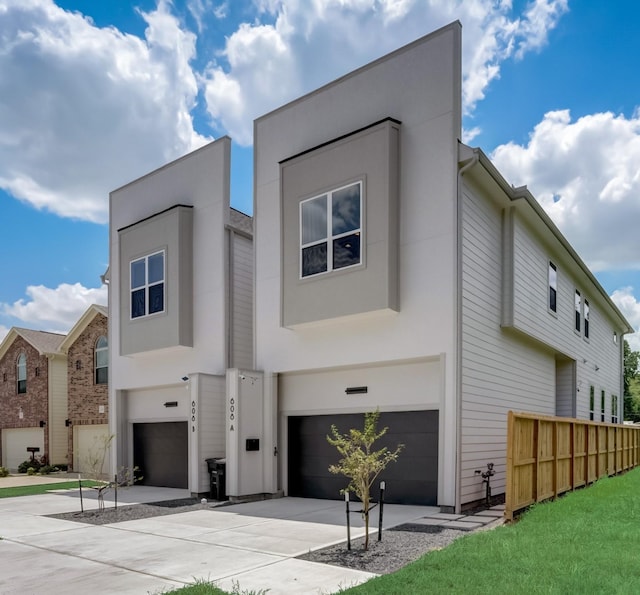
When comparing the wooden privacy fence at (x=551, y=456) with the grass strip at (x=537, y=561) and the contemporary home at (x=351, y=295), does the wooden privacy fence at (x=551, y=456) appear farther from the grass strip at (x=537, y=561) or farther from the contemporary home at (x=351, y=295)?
the contemporary home at (x=351, y=295)

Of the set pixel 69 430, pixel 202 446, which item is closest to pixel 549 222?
pixel 202 446

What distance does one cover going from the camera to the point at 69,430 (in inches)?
885

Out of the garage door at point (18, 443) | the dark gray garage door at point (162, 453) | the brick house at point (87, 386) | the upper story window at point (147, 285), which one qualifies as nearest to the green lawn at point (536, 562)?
the dark gray garage door at point (162, 453)

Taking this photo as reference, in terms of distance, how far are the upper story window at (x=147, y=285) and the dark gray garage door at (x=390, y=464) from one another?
526cm

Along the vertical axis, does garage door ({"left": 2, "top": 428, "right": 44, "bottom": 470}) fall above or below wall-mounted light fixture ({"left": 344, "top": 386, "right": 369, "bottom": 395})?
below

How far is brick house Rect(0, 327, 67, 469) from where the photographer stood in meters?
23.9

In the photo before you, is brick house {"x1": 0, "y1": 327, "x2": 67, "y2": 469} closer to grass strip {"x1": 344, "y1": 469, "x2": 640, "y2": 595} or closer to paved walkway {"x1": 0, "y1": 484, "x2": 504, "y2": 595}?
paved walkway {"x1": 0, "y1": 484, "x2": 504, "y2": 595}

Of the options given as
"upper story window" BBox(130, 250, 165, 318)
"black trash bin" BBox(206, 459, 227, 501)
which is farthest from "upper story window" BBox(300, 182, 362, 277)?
"upper story window" BBox(130, 250, 165, 318)

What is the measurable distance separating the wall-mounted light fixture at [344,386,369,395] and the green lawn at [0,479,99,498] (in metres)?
8.61

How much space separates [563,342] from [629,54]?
28.8 ft

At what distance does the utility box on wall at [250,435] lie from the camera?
→ 12.8m

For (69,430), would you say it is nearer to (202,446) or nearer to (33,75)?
(202,446)

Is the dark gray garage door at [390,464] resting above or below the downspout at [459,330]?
below

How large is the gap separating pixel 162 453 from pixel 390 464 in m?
7.59
